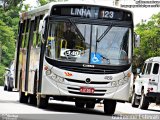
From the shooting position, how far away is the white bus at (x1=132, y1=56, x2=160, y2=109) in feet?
106

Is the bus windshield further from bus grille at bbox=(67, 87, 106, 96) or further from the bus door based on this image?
the bus door

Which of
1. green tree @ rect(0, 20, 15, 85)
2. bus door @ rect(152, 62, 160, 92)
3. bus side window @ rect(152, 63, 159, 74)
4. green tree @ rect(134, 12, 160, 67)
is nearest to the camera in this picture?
bus door @ rect(152, 62, 160, 92)

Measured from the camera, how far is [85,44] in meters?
23.3

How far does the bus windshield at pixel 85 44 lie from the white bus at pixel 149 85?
9.03 metres

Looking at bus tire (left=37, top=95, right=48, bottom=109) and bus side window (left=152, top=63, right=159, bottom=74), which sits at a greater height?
bus side window (left=152, top=63, right=159, bottom=74)

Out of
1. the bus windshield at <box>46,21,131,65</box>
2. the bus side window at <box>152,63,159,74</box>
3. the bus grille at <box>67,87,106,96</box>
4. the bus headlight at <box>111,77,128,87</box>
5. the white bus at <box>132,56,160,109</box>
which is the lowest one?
the white bus at <box>132,56,160,109</box>

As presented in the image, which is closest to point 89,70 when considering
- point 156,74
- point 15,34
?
point 156,74

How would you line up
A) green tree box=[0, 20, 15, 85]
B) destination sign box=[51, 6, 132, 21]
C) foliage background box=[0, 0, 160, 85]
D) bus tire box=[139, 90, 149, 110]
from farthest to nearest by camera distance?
green tree box=[0, 20, 15, 85] < foliage background box=[0, 0, 160, 85] < bus tire box=[139, 90, 149, 110] < destination sign box=[51, 6, 132, 21]

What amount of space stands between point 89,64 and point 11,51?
5678 centimetres

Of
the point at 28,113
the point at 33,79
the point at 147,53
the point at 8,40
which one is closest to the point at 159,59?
the point at 33,79

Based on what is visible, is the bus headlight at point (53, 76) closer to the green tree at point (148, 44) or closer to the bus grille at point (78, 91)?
the bus grille at point (78, 91)

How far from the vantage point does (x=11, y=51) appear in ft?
260

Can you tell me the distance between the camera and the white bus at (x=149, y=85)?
32.4 m

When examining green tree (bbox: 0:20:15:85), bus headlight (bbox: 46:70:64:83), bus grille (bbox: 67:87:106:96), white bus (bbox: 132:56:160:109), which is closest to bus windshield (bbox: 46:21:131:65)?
bus headlight (bbox: 46:70:64:83)
